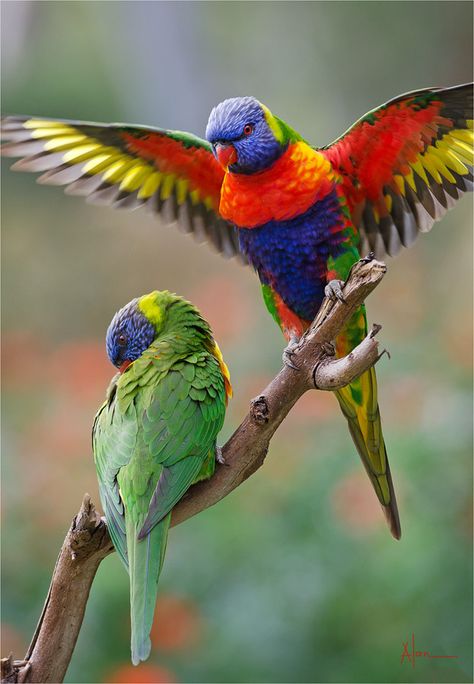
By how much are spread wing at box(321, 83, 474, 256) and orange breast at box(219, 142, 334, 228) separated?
→ 62mm

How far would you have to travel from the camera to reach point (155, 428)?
145 cm

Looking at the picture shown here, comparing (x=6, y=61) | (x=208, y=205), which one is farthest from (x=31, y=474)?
(x=6, y=61)

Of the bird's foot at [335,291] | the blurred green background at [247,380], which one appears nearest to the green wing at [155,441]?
the bird's foot at [335,291]

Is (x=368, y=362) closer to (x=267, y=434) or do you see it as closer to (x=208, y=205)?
(x=267, y=434)

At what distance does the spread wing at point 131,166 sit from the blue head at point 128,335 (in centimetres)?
41

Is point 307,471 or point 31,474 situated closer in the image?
point 307,471

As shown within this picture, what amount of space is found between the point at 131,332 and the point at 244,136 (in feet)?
1.69

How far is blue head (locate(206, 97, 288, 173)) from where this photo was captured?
1.74 meters

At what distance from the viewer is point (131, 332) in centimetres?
165

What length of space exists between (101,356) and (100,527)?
170cm

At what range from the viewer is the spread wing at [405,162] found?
1.64m
